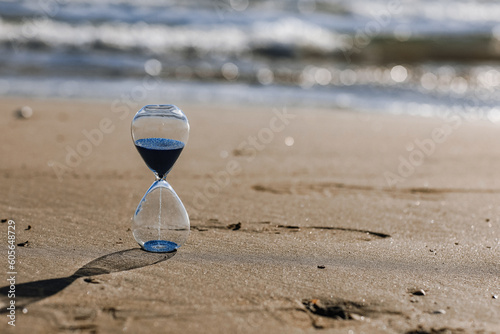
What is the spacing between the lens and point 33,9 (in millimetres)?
15211

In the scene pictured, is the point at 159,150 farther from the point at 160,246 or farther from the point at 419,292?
the point at 419,292

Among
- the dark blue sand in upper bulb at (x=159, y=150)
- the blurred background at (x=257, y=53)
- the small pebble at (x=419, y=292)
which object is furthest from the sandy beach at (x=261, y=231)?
the blurred background at (x=257, y=53)

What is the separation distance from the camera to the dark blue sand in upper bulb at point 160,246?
3008 millimetres

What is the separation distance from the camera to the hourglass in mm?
2807

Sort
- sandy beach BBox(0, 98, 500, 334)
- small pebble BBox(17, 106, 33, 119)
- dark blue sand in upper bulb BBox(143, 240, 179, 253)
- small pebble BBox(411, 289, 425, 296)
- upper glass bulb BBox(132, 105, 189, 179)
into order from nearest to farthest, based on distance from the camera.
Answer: sandy beach BBox(0, 98, 500, 334)
small pebble BBox(411, 289, 425, 296)
upper glass bulb BBox(132, 105, 189, 179)
dark blue sand in upper bulb BBox(143, 240, 179, 253)
small pebble BBox(17, 106, 33, 119)

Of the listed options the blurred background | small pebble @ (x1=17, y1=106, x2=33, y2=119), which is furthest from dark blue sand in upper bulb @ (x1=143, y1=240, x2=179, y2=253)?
the blurred background

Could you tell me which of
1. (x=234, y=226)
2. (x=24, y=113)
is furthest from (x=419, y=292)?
(x=24, y=113)

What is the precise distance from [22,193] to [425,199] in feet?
8.20

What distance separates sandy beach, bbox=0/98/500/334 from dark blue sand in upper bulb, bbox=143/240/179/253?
0.17ft

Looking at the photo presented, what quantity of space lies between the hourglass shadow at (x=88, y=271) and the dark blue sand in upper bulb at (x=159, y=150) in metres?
0.42

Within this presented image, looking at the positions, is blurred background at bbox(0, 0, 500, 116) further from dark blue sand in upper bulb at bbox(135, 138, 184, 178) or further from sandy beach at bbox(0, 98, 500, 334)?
dark blue sand in upper bulb at bbox(135, 138, 184, 178)

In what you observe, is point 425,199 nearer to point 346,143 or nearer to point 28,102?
point 346,143

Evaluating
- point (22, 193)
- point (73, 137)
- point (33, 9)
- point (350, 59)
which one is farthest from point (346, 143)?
point (33, 9)

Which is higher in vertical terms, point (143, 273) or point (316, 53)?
point (316, 53)
